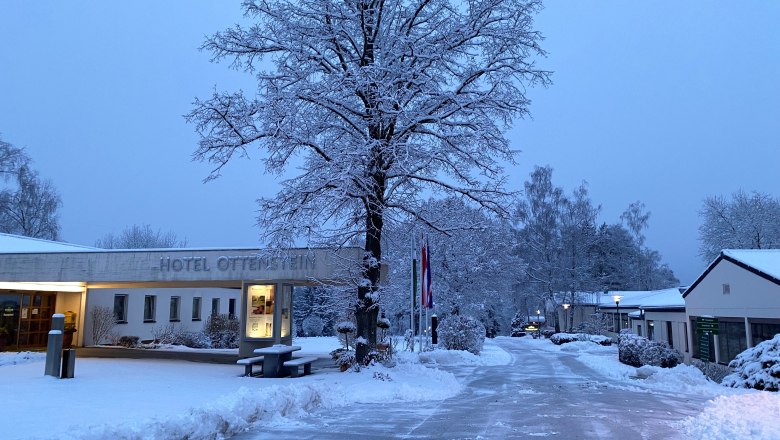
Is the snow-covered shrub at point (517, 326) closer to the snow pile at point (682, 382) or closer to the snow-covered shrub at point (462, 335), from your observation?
the snow-covered shrub at point (462, 335)

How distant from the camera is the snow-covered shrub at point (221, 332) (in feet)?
106

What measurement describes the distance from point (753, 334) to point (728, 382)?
3138 mm

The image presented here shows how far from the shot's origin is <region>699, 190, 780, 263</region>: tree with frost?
4578cm

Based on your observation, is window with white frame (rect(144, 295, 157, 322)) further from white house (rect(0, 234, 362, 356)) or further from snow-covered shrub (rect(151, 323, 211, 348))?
white house (rect(0, 234, 362, 356))

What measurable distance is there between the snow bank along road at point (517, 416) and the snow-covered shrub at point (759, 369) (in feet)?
7.68

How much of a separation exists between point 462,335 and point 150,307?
17662mm

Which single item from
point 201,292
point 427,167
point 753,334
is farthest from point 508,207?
point 201,292

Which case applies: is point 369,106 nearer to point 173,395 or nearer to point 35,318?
point 173,395

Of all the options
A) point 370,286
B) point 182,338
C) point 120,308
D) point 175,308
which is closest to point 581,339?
point 182,338

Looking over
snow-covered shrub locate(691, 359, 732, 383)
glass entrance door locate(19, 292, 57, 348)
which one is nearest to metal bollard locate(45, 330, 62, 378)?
glass entrance door locate(19, 292, 57, 348)

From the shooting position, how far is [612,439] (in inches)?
350

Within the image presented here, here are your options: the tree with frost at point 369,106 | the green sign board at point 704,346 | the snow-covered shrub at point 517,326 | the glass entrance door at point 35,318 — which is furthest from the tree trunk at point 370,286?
the snow-covered shrub at point 517,326

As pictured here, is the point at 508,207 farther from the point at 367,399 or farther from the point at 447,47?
the point at 367,399

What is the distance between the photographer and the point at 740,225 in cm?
4734
